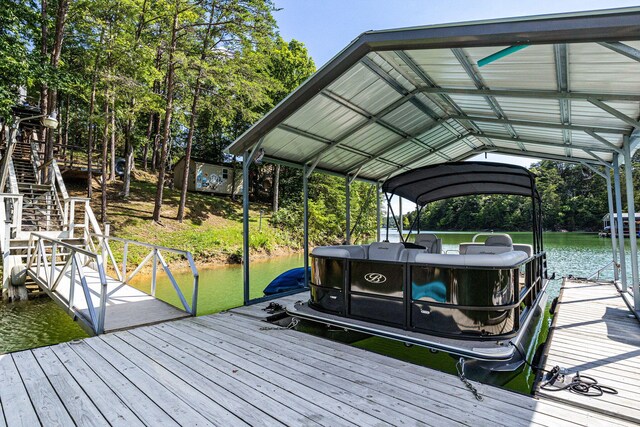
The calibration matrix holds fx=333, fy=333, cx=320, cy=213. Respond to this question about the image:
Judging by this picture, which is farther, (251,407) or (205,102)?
(205,102)

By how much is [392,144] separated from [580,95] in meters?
3.67

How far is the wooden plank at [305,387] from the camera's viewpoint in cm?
238

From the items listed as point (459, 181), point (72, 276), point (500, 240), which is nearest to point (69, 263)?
point (72, 276)

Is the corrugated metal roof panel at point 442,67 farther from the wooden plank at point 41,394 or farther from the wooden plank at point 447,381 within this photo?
the wooden plank at point 41,394

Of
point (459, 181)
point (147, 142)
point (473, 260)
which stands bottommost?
point (473, 260)

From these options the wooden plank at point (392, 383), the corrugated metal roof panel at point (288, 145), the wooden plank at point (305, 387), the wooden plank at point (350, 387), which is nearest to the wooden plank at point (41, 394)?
the wooden plank at point (305, 387)

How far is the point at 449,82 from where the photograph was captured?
4992mm

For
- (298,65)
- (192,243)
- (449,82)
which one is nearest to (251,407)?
(449,82)

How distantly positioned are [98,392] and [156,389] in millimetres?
444

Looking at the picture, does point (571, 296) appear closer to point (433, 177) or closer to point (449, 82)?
point (433, 177)

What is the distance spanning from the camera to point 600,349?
3754 millimetres

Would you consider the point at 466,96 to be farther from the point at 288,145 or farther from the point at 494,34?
the point at 288,145

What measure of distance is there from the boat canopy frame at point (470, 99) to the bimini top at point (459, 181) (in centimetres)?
106

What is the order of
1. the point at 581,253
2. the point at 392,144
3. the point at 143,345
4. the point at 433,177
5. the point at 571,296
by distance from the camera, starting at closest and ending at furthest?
1. the point at 143,345
2. the point at 433,177
3. the point at 571,296
4. the point at 392,144
5. the point at 581,253
